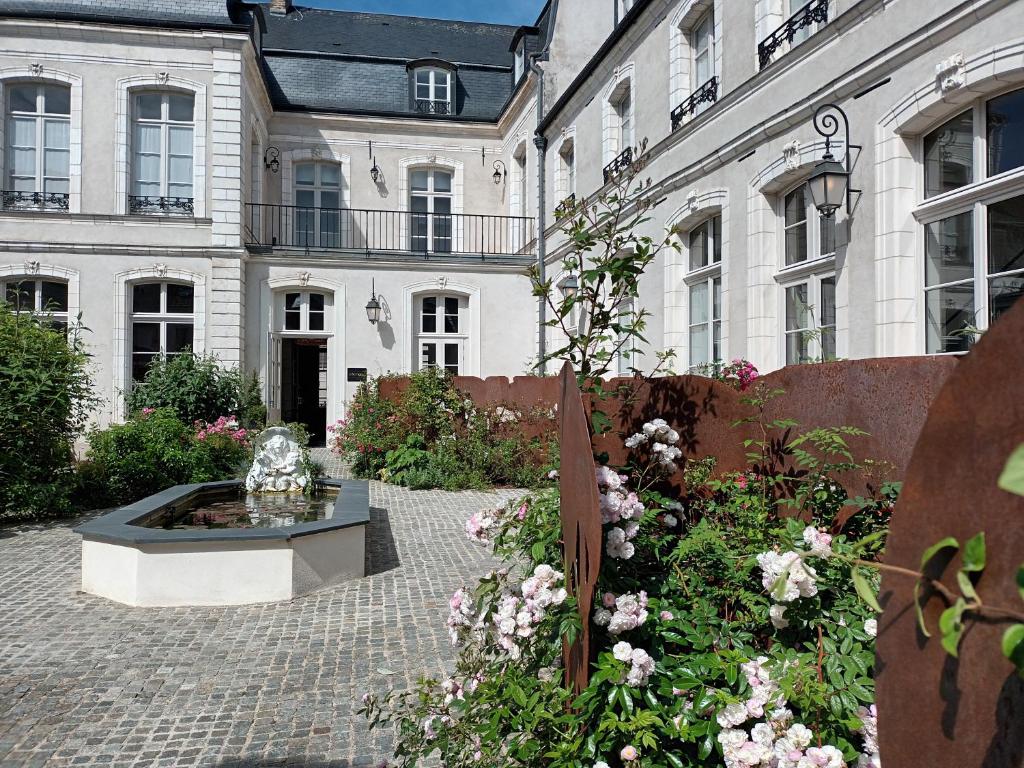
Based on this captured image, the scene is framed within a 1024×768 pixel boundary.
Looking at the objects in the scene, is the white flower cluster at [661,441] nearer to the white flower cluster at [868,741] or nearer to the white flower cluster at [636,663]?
the white flower cluster at [636,663]

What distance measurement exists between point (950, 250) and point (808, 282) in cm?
167

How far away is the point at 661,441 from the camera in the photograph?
2.54 meters

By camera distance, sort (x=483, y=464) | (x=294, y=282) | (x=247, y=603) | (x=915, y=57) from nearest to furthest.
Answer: (x=247, y=603) → (x=915, y=57) → (x=483, y=464) → (x=294, y=282)

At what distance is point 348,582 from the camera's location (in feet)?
16.5

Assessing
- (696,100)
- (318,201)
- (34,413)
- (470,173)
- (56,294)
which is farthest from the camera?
(470,173)

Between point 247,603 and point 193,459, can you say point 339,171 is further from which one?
point 247,603

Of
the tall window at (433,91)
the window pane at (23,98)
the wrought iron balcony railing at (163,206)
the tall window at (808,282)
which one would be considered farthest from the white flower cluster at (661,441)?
the tall window at (433,91)

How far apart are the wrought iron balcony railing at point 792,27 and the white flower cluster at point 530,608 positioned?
22.6ft

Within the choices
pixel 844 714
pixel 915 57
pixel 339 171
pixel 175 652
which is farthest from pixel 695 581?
pixel 339 171

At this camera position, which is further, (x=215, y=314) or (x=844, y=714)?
(x=215, y=314)

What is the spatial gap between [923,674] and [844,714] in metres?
0.88

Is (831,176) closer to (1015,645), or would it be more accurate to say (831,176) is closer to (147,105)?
(1015,645)

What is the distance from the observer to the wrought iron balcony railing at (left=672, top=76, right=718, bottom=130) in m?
8.87

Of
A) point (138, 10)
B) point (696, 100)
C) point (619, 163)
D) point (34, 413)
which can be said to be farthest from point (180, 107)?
point (696, 100)
